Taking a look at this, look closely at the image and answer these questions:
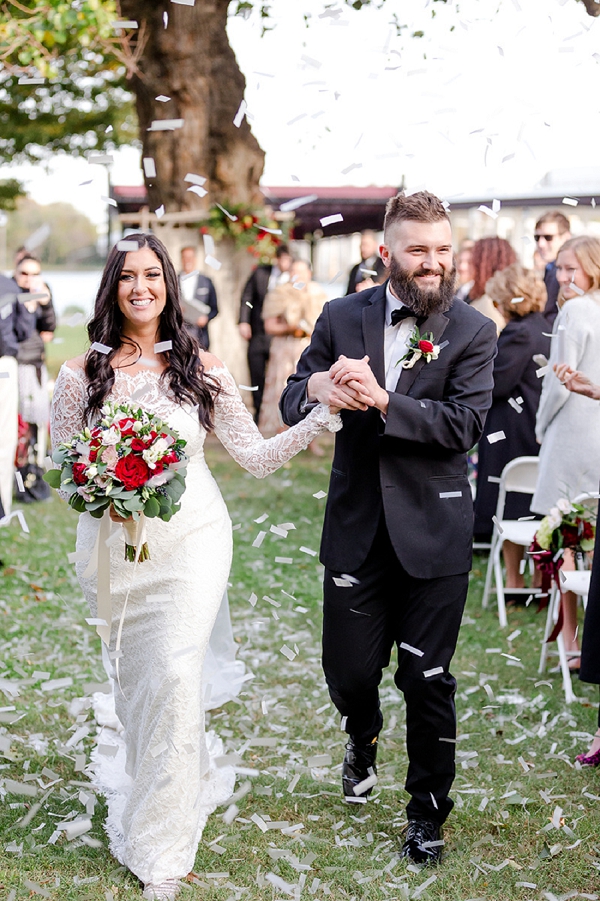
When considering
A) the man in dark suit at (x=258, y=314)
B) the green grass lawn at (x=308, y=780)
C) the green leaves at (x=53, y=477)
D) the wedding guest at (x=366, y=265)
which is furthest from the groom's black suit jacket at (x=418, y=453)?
the man in dark suit at (x=258, y=314)

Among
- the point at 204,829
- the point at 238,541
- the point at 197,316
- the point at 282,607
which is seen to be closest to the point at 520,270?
the point at 282,607

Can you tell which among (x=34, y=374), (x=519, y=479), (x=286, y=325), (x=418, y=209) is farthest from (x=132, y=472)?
(x=286, y=325)

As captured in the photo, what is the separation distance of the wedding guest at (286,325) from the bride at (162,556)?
858cm

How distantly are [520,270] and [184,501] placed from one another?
165 inches

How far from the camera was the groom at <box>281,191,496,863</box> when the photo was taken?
3.82 m

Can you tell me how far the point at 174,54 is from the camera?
47.4 ft

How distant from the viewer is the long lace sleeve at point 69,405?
161 inches

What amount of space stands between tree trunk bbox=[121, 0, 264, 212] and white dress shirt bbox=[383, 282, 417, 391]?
11.1 m

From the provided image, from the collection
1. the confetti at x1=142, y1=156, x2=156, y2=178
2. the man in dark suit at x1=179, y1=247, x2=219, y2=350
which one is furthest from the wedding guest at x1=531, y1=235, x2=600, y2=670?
the man in dark suit at x1=179, y1=247, x2=219, y2=350

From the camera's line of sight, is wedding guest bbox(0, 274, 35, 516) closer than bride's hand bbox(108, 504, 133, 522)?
No

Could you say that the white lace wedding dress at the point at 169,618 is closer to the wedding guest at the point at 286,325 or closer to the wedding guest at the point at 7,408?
the wedding guest at the point at 7,408

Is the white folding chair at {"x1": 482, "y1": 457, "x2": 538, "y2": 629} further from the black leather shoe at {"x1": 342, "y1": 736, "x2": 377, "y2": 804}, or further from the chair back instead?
→ the black leather shoe at {"x1": 342, "y1": 736, "x2": 377, "y2": 804}

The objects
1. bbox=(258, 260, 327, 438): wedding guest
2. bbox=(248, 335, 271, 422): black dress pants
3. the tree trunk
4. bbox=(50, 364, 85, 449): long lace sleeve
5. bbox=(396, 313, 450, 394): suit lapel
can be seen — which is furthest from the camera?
bbox=(248, 335, 271, 422): black dress pants

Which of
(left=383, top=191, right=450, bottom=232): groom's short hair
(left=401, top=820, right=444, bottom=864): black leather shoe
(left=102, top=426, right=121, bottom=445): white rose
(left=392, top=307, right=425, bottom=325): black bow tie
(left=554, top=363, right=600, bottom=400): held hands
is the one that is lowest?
(left=401, top=820, right=444, bottom=864): black leather shoe
